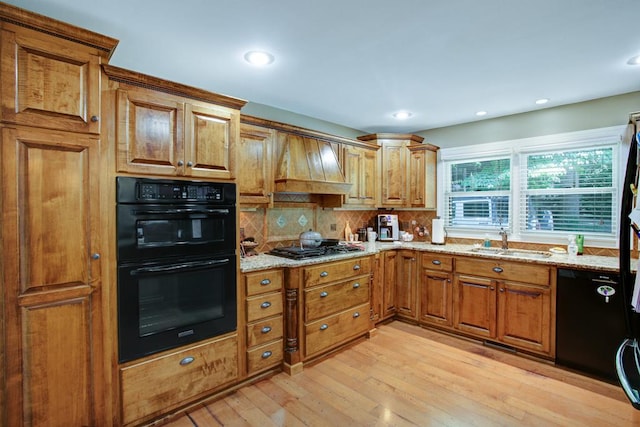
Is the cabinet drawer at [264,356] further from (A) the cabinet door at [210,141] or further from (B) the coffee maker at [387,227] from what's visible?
(B) the coffee maker at [387,227]

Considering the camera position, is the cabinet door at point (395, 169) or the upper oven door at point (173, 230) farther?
the cabinet door at point (395, 169)

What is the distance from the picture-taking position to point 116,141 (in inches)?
77.9

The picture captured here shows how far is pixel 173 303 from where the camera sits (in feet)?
7.24

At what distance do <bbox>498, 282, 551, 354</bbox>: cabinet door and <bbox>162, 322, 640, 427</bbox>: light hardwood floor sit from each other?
174mm

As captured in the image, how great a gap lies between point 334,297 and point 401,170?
2069 millimetres

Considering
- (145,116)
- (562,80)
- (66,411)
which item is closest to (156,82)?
(145,116)

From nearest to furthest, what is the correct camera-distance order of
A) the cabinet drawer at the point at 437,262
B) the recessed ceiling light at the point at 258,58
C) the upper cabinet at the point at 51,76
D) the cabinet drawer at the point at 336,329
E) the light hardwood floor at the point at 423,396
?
the upper cabinet at the point at 51,76 → the light hardwood floor at the point at 423,396 → the recessed ceiling light at the point at 258,58 → the cabinet drawer at the point at 336,329 → the cabinet drawer at the point at 437,262

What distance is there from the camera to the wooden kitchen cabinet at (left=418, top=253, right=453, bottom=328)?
3.62m

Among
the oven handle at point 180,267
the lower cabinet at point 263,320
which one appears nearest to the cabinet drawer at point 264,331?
the lower cabinet at point 263,320

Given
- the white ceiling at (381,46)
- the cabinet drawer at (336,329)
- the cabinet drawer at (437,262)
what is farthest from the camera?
the cabinet drawer at (437,262)

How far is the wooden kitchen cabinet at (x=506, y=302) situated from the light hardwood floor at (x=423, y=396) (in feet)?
0.70

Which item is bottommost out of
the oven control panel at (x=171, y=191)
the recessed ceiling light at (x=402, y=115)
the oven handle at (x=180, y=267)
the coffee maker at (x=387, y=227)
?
the oven handle at (x=180, y=267)

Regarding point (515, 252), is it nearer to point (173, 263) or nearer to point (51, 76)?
point (173, 263)

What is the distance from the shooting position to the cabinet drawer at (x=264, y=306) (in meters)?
2.60
